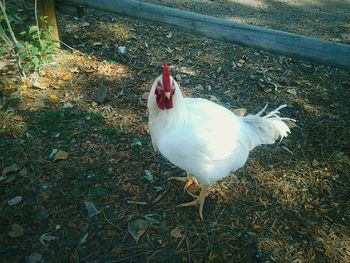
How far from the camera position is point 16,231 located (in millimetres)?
2543

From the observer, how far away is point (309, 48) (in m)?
2.81

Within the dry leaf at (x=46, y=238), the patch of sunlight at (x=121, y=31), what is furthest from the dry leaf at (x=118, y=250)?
the patch of sunlight at (x=121, y=31)

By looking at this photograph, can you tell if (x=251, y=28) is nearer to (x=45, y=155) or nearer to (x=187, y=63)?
(x=187, y=63)

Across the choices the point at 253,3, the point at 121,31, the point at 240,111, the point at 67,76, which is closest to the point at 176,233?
the point at 240,111

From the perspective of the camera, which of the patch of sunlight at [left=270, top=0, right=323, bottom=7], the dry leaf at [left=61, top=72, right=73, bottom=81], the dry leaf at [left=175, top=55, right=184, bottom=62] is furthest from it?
the patch of sunlight at [left=270, top=0, right=323, bottom=7]

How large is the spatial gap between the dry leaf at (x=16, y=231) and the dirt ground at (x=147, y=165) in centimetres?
→ 1

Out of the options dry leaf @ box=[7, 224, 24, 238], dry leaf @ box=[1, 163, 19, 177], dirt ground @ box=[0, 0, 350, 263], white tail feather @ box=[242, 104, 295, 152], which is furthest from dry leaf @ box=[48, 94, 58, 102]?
white tail feather @ box=[242, 104, 295, 152]

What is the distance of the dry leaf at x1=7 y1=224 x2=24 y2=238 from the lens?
252cm

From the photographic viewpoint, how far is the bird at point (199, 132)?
2391mm

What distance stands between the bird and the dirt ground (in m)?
0.54

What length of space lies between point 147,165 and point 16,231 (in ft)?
4.28

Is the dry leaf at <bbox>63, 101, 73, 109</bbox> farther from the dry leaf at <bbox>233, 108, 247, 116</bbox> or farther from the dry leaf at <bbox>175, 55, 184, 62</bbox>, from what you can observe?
the dry leaf at <bbox>233, 108, 247, 116</bbox>

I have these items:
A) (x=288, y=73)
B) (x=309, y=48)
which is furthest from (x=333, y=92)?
(x=309, y=48)

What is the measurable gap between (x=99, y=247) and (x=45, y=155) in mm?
1197
